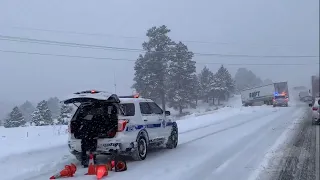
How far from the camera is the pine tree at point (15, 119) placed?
83.5 feet

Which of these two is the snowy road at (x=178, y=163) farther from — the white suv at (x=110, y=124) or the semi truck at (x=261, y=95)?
the semi truck at (x=261, y=95)

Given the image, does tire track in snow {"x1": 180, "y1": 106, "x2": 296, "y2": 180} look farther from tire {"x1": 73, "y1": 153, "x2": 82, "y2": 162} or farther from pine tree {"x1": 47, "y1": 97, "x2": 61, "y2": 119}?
pine tree {"x1": 47, "y1": 97, "x2": 61, "y2": 119}

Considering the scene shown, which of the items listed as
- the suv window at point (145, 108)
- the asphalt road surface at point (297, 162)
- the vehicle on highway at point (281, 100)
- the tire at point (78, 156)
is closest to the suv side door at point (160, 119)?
the suv window at point (145, 108)

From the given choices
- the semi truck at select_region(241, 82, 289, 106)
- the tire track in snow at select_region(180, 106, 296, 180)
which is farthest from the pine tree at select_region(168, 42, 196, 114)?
the tire track in snow at select_region(180, 106, 296, 180)

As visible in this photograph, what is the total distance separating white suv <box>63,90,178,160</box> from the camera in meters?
8.98

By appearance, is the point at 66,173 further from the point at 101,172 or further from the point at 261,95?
the point at 261,95

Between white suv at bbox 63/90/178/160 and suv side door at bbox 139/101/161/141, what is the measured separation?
29 millimetres

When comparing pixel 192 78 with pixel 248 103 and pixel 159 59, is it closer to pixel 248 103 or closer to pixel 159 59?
pixel 159 59

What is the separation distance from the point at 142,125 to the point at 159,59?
4012cm

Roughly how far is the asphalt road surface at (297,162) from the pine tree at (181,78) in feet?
137

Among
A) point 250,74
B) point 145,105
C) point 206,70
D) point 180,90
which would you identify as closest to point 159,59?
point 180,90

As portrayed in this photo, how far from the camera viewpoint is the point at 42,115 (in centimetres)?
2569

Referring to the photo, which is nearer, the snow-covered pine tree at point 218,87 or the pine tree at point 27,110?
the pine tree at point 27,110

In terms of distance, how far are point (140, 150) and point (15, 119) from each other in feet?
62.9
